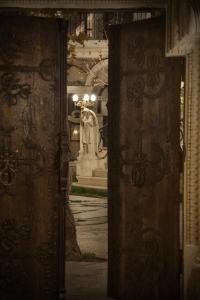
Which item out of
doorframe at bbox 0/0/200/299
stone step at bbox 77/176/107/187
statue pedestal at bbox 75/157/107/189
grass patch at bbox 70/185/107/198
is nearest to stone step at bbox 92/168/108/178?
statue pedestal at bbox 75/157/107/189

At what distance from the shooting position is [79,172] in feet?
63.0

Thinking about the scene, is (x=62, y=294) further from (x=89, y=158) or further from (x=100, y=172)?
(x=89, y=158)

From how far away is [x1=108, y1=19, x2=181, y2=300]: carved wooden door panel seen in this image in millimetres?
4883

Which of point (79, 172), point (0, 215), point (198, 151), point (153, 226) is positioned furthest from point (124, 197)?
point (79, 172)

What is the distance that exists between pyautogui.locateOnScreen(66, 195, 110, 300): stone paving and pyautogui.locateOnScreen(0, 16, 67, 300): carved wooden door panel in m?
0.64

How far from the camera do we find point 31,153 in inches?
193

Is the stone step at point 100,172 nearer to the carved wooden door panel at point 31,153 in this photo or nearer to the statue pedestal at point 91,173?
the statue pedestal at point 91,173

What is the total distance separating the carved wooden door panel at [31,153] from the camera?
4.89m

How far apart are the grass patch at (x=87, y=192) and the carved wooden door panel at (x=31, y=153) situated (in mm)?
10662

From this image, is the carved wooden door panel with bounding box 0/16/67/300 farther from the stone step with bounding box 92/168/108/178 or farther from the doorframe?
the stone step with bounding box 92/168/108/178

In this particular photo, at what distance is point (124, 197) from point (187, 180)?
0.69 meters

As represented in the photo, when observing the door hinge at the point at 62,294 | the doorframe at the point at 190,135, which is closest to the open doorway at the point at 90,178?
the door hinge at the point at 62,294

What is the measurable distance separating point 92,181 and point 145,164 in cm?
1327

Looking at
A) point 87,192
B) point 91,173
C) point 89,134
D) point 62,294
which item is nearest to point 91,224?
point 62,294
